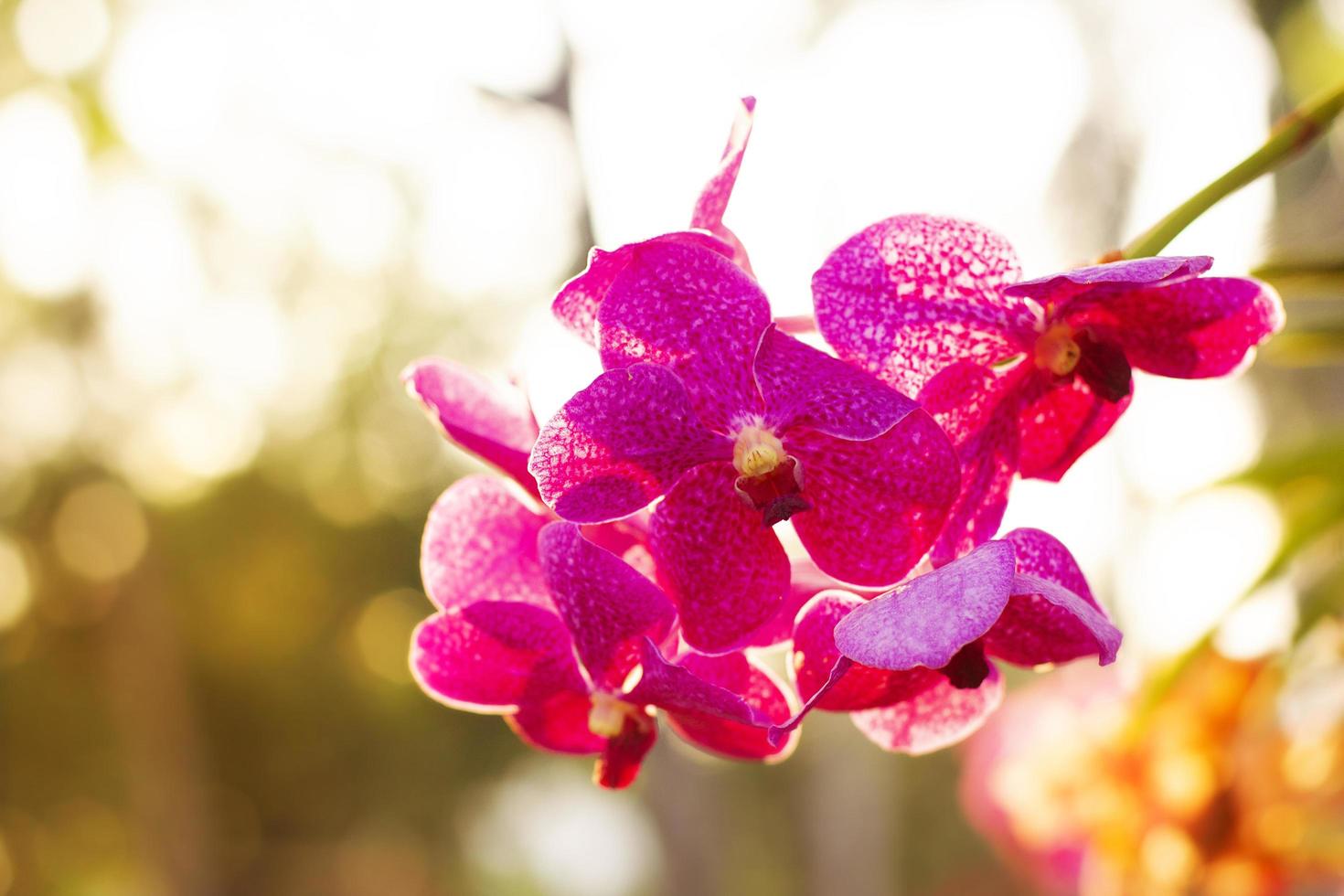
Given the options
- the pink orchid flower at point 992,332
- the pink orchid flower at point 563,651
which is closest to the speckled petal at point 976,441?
the pink orchid flower at point 992,332

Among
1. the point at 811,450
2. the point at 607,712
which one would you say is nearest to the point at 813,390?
the point at 811,450

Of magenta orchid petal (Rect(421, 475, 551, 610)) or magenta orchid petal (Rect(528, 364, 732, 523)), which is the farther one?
magenta orchid petal (Rect(421, 475, 551, 610))

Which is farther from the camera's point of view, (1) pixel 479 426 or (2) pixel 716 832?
(2) pixel 716 832

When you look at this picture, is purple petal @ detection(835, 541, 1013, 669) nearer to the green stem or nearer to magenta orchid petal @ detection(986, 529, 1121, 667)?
magenta orchid petal @ detection(986, 529, 1121, 667)

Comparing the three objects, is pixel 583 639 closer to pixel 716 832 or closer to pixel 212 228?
pixel 716 832

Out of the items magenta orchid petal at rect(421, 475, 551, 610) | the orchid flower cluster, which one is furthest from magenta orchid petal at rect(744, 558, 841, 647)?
magenta orchid petal at rect(421, 475, 551, 610)

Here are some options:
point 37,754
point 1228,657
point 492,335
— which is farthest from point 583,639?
point 37,754
